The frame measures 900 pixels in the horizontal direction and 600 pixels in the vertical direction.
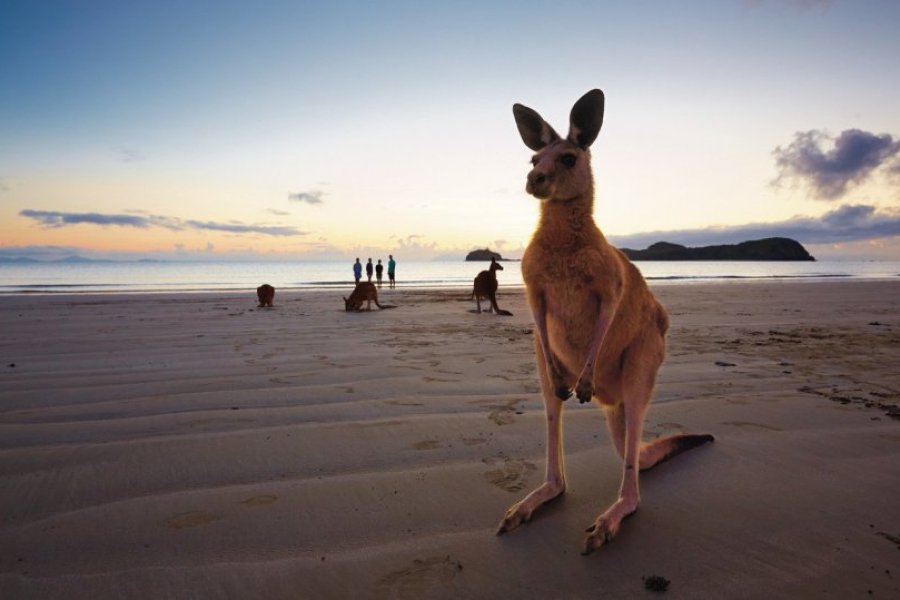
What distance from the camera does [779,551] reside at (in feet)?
6.04

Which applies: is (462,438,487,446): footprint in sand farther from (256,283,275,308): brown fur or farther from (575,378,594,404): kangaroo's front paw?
(256,283,275,308): brown fur

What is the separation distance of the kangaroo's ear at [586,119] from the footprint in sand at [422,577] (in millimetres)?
1638

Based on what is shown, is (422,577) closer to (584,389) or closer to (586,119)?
(584,389)

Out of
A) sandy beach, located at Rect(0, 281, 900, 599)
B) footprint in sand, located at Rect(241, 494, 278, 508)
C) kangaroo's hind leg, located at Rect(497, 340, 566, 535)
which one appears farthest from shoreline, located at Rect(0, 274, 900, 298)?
kangaroo's hind leg, located at Rect(497, 340, 566, 535)

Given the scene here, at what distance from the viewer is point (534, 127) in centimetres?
207

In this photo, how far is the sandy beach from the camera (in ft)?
5.66

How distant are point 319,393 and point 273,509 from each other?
1.75 m

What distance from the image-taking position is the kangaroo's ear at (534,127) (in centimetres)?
205

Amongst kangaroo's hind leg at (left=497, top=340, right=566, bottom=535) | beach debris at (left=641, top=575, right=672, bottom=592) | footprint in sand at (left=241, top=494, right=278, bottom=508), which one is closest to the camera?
beach debris at (left=641, top=575, right=672, bottom=592)

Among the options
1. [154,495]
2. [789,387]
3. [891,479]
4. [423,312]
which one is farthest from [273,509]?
[423,312]

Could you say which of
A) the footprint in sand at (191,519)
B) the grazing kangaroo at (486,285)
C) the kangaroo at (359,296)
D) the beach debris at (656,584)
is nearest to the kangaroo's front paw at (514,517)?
the beach debris at (656,584)

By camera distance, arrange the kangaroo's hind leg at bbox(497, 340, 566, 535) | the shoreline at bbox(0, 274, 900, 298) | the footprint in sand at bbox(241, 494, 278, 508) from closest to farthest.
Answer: the kangaroo's hind leg at bbox(497, 340, 566, 535) < the footprint in sand at bbox(241, 494, 278, 508) < the shoreline at bbox(0, 274, 900, 298)

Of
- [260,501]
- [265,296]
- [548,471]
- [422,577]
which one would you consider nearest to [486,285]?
[265,296]

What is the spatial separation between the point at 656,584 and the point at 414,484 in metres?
1.11
